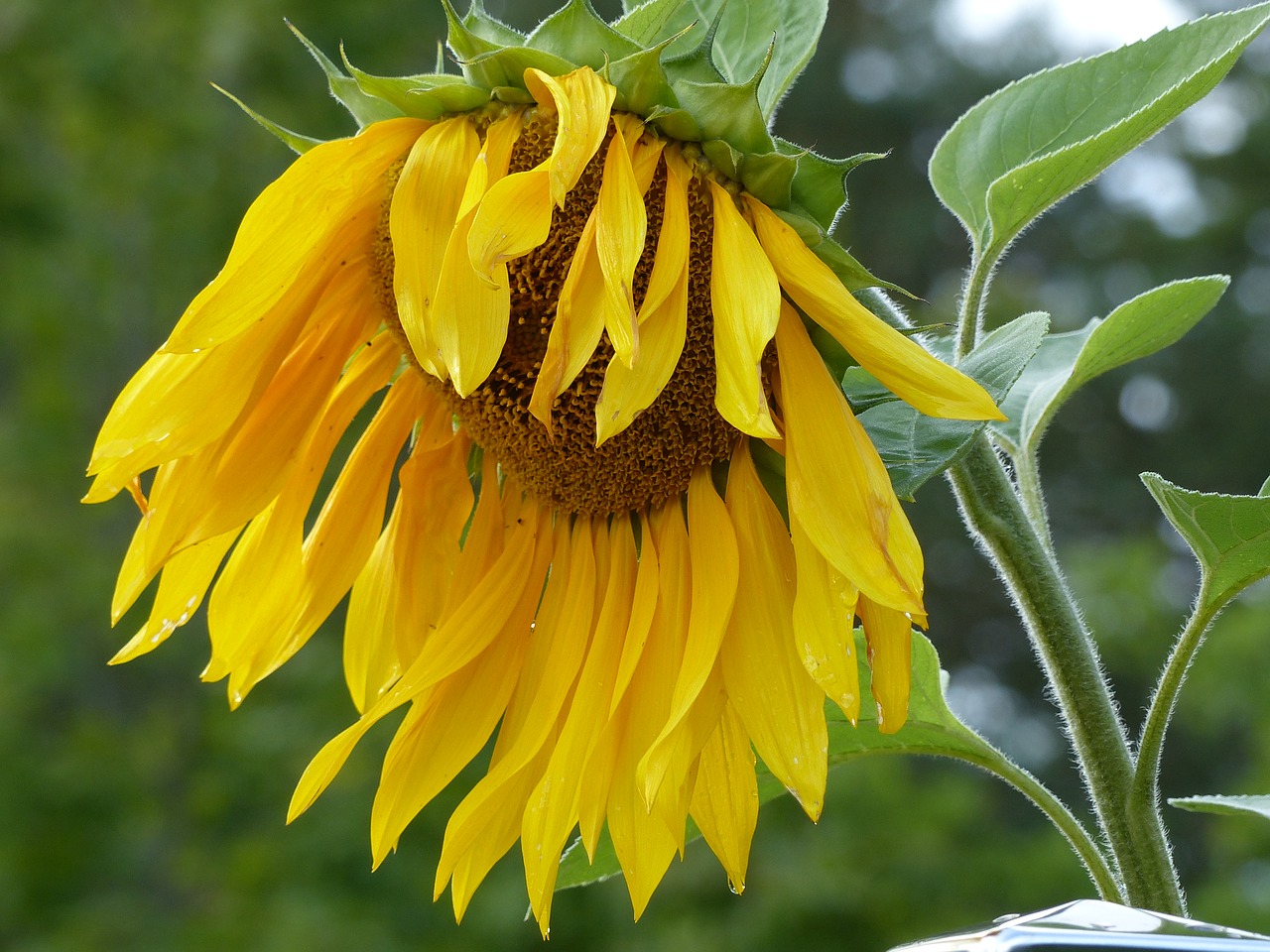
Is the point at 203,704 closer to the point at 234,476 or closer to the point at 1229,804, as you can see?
the point at 234,476

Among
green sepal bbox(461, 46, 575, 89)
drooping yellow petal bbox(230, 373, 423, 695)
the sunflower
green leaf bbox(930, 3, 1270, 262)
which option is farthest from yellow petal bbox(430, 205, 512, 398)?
green leaf bbox(930, 3, 1270, 262)

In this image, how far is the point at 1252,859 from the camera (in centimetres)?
502

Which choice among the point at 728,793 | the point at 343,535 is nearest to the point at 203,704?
the point at 343,535

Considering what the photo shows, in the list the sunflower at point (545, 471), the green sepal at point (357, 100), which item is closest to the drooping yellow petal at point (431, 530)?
the sunflower at point (545, 471)

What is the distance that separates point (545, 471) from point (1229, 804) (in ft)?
1.41

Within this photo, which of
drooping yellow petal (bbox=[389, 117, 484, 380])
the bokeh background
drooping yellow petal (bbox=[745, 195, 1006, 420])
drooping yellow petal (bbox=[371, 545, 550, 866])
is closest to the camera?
drooping yellow petal (bbox=[745, 195, 1006, 420])

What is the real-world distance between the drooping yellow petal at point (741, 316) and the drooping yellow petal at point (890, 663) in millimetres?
124

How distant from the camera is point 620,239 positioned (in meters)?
→ 0.66

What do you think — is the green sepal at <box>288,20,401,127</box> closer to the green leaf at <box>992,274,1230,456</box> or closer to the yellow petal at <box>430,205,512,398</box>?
the yellow petal at <box>430,205,512,398</box>

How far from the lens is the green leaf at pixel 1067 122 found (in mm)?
752

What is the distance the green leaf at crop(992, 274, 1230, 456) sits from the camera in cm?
88

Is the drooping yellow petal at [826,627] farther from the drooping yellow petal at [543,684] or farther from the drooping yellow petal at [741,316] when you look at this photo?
the drooping yellow petal at [543,684]

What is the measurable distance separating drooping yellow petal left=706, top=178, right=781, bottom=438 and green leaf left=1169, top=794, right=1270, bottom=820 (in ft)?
1.03

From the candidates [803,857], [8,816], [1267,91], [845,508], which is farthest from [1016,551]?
[1267,91]
